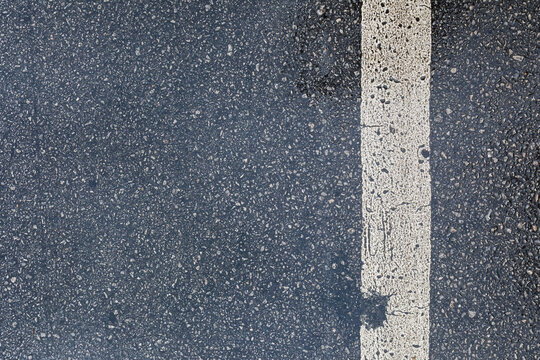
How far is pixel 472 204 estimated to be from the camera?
192 cm

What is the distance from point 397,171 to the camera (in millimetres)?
1933

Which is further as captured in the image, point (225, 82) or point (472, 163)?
point (225, 82)

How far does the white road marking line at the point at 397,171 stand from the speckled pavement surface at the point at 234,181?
0.18 ft

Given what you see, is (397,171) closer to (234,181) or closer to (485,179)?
(485,179)

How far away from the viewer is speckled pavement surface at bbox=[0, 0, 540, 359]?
6.26 ft

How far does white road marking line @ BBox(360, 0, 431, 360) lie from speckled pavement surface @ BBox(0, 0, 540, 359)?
0.18 feet

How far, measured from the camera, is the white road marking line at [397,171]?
1921mm

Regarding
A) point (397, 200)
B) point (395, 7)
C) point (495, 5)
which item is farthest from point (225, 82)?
point (495, 5)

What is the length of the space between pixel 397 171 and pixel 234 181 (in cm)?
84

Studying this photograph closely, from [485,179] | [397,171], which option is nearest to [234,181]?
[397,171]

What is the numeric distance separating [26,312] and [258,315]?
1.31 metres

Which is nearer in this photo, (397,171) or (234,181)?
(397,171)

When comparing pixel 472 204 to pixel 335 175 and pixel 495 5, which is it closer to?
pixel 335 175

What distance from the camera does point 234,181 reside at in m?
2.06
